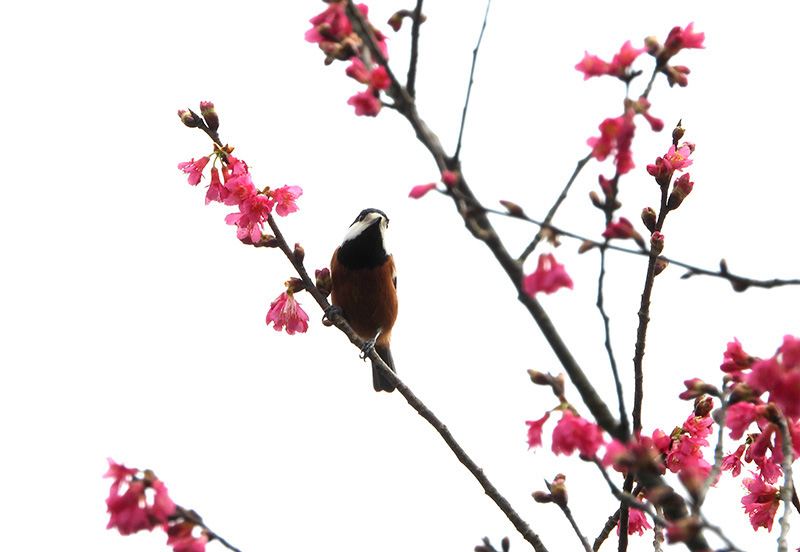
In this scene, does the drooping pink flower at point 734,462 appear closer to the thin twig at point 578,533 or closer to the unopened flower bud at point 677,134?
the thin twig at point 578,533

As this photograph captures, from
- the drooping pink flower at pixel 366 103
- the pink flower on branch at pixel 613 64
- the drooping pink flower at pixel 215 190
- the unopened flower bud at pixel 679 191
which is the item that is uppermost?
the drooping pink flower at pixel 215 190

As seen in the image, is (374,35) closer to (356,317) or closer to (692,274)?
(692,274)

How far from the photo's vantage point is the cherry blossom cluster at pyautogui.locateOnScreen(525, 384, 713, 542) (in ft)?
4.67

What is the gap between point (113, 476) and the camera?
5.77ft

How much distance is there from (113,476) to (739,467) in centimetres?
178

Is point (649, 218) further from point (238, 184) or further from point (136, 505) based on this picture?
point (136, 505)

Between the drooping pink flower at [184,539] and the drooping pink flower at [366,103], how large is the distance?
96 centimetres

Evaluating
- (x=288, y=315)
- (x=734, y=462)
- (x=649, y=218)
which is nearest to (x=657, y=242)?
(x=649, y=218)

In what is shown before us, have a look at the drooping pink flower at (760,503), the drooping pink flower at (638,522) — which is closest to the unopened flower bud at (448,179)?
the drooping pink flower at (760,503)

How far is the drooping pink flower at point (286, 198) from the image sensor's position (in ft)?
10.8

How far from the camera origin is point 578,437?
1795 mm

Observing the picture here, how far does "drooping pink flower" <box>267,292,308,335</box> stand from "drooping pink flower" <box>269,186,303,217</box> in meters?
0.38

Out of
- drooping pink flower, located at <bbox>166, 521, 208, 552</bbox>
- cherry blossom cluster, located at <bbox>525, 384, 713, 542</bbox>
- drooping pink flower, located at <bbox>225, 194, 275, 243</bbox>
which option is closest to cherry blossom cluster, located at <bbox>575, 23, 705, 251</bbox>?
cherry blossom cluster, located at <bbox>525, 384, 713, 542</bbox>

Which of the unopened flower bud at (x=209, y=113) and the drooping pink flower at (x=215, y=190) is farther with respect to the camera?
the drooping pink flower at (x=215, y=190)
